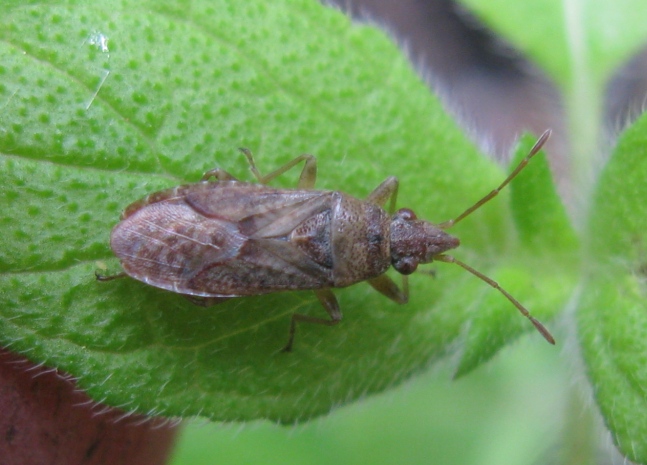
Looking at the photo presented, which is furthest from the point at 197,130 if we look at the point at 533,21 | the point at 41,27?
the point at 533,21

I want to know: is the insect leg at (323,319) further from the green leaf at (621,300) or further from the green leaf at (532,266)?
the green leaf at (621,300)

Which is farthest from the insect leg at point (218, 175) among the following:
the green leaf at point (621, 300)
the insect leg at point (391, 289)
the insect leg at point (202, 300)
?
the green leaf at point (621, 300)

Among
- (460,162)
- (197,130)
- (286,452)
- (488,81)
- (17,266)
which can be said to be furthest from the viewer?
(488,81)

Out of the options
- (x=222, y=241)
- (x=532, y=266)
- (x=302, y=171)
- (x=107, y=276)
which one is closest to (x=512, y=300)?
(x=532, y=266)

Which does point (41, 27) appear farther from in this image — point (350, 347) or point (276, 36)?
point (350, 347)

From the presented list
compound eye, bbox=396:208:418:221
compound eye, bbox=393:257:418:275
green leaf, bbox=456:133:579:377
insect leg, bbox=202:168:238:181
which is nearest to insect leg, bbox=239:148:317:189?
insect leg, bbox=202:168:238:181

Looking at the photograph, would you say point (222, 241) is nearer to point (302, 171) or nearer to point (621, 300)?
point (302, 171)

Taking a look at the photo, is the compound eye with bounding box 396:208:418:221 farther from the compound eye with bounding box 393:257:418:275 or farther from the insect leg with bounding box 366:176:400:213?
the compound eye with bounding box 393:257:418:275
